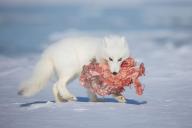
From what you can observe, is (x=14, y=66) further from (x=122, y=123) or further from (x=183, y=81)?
(x=122, y=123)

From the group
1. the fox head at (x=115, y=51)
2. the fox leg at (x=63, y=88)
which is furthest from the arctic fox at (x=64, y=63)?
the fox head at (x=115, y=51)

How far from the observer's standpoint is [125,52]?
709cm

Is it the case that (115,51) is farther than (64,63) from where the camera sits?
No

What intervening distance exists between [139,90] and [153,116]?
0.76 meters

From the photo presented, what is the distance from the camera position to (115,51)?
7.04m

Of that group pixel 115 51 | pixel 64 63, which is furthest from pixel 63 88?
pixel 115 51

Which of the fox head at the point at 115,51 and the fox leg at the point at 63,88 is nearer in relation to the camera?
the fox head at the point at 115,51

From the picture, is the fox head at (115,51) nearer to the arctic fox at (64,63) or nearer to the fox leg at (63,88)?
the arctic fox at (64,63)

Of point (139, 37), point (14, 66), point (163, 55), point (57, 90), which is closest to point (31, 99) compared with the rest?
point (57, 90)

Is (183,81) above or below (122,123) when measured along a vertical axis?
above

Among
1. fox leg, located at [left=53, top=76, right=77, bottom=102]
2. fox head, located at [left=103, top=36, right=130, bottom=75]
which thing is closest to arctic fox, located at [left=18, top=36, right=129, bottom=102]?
fox leg, located at [left=53, top=76, right=77, bottom=102]

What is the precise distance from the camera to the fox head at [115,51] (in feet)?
23.1

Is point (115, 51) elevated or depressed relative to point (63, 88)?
elevated

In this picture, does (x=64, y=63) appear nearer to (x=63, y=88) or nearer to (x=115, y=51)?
(x=63, y=88)
